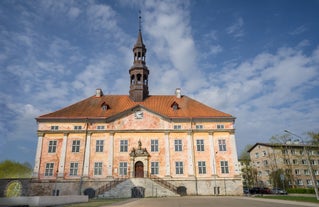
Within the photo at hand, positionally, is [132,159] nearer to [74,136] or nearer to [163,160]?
[163,160]

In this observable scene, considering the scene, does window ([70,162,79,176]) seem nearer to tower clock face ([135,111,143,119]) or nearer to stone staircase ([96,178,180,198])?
stone staircase ([96,178,180,198])

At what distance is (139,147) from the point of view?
3419 cm

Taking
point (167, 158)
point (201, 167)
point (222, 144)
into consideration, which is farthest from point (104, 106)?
point (222, 144)

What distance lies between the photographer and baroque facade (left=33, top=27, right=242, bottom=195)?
32.9 meters

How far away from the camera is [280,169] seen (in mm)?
52219

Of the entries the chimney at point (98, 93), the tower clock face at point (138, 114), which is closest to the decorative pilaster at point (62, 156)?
the chimney at point (98, 93)

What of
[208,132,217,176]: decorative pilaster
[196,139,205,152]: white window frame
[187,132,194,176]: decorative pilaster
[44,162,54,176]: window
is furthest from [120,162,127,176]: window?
[208,132,217,176]: decorative pilaster

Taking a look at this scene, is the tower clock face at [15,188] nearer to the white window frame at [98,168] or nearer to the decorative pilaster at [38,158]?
the decorative pilaster at [38,158]

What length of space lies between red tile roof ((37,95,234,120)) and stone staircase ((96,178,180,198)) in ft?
34.5

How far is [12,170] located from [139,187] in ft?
154

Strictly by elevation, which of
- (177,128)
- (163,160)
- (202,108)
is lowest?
(163,160)

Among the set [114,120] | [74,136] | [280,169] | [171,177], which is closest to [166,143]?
[171,177]

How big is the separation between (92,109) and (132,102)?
673 centimetres

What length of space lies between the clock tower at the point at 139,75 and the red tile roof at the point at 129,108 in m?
1.13
